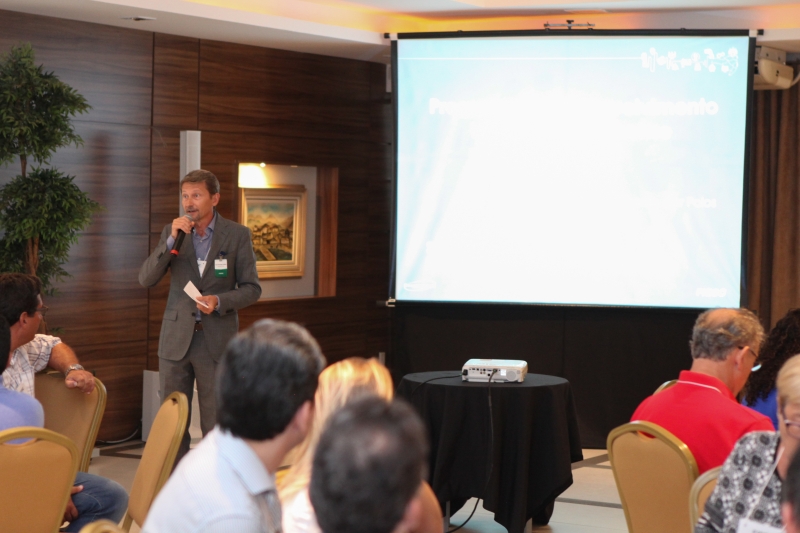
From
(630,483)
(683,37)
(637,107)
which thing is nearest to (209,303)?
(630,483)

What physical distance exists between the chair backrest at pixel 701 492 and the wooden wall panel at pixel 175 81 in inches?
202

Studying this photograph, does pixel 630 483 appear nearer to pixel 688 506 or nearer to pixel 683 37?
pixel 688 506

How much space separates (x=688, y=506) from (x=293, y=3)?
516 cm

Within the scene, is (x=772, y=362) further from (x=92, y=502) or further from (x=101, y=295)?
Answer: (x=101, y=295)

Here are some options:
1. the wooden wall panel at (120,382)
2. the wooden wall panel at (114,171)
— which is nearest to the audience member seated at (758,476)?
the wooden wall panel at (114,171)

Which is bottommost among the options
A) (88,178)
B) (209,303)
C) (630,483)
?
(630,483)

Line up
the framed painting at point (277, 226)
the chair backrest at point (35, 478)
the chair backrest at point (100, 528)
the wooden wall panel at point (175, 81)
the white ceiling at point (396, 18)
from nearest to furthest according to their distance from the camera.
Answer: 1. the chair backrest at point (100, 528)
2. the chair backrest at point (35, 478)
3. the white ceiling at point (396, 18)
4. the wooden wall panel at point (175, 81)
5. the framed painting at point (277, 226)

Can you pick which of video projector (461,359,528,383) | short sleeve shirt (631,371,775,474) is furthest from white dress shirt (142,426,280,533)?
video projector (461,359,528,383)

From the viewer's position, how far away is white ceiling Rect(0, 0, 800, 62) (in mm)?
6352

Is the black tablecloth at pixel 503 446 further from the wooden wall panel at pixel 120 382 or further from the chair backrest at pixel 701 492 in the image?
the wooden wall panel at pixel 120 382

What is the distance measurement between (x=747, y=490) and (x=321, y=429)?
1047 millimetres

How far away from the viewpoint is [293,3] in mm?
6863

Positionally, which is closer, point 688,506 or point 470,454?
point 688,506

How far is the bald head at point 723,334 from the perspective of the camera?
10.3ft
